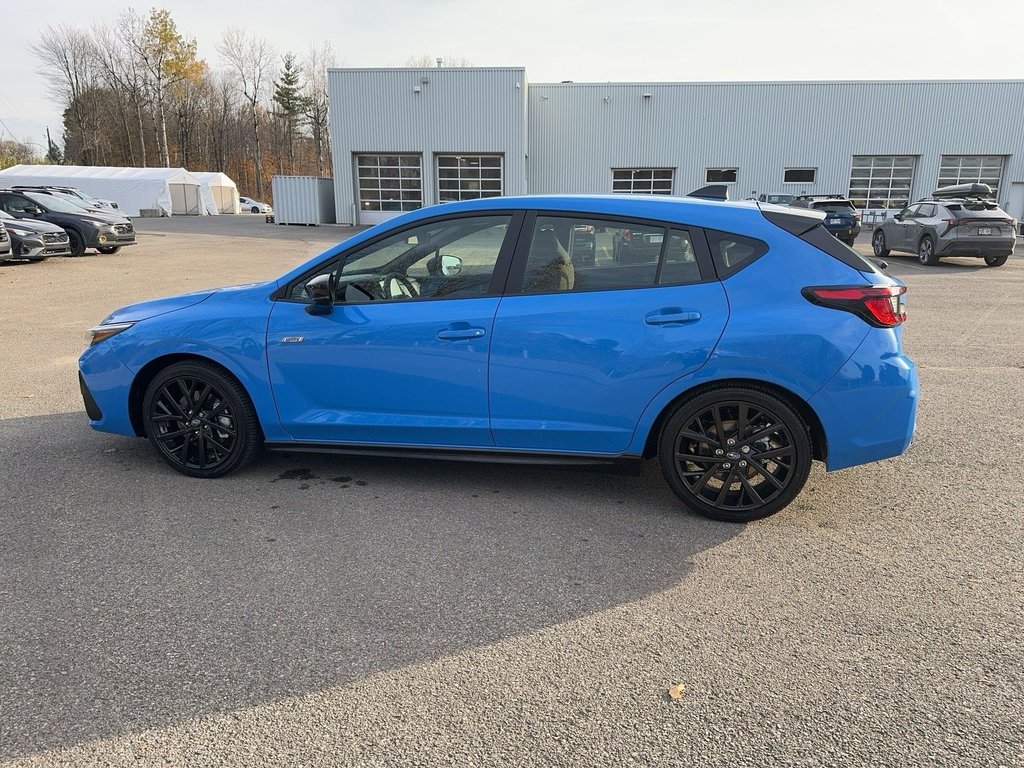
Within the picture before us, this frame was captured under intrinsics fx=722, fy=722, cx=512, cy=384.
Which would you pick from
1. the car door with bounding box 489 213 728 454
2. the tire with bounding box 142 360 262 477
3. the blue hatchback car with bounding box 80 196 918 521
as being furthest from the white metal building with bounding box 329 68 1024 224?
the car door with bounding box 489 213 728 454

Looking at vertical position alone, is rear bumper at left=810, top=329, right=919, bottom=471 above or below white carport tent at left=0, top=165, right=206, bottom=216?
below

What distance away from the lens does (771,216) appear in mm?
3838

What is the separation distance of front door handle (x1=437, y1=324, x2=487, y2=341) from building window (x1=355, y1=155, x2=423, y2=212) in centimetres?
3316

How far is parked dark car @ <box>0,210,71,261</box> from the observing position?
16.6 meters

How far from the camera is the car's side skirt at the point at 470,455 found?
3961 mm

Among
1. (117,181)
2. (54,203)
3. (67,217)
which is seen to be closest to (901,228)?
(67,217)

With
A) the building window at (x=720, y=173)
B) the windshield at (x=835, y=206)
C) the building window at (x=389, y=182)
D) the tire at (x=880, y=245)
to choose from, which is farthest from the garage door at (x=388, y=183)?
the tire at (x=880, y=245)

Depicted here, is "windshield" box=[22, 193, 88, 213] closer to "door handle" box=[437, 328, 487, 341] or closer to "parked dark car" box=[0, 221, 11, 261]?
"parked dark car" box=[0, 221, 11, 261]

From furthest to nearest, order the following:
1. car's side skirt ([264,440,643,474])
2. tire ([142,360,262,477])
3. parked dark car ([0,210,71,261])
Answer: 1. parked dark car ([0,210,71,261])
2. tire ([142,360,262,477])
3. car's side skirt ([264,440,643,474])

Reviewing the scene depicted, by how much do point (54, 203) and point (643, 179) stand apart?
2579 centimetres

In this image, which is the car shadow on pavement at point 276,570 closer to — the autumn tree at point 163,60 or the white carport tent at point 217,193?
the white carport tent at point 217,193

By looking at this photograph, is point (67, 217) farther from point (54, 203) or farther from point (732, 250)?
point (732, 250)

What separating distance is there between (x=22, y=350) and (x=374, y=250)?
245 inches

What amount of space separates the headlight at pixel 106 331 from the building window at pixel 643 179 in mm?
33585
